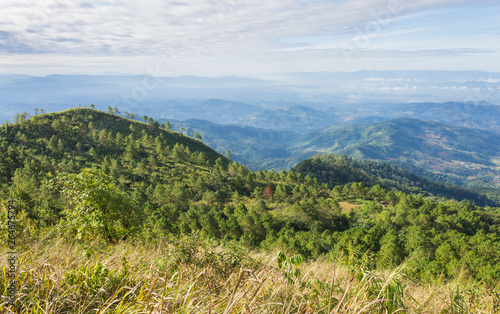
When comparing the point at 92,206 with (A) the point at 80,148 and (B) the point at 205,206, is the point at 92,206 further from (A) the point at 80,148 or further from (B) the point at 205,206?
(A) the point at 80,148

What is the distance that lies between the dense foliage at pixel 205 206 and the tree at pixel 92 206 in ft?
0.19

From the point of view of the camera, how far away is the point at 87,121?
380 feet

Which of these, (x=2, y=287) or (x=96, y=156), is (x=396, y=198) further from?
(x=96, y=156)

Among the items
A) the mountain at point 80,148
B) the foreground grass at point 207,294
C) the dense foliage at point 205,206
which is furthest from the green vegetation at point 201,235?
the mountain at point 80,148

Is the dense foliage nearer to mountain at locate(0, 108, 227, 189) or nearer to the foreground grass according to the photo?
mountain at locate(0, 108, 227, 189)

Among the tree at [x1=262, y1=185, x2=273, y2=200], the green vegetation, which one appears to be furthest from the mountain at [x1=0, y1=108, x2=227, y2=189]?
the tree at [x1=262, y1=185, x2=273, y2=200]

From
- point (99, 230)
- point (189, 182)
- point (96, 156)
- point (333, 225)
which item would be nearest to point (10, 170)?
point (96, 156)

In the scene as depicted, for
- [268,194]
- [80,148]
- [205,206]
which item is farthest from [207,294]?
[80,148]

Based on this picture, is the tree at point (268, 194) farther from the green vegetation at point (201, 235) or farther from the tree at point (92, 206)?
the tree at point (92, 206)

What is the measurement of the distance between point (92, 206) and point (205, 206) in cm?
4850

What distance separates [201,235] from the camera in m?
9.04

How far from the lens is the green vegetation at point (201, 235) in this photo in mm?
3699

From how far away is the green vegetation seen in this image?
3699mm

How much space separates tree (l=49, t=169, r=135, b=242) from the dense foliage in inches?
2.3
